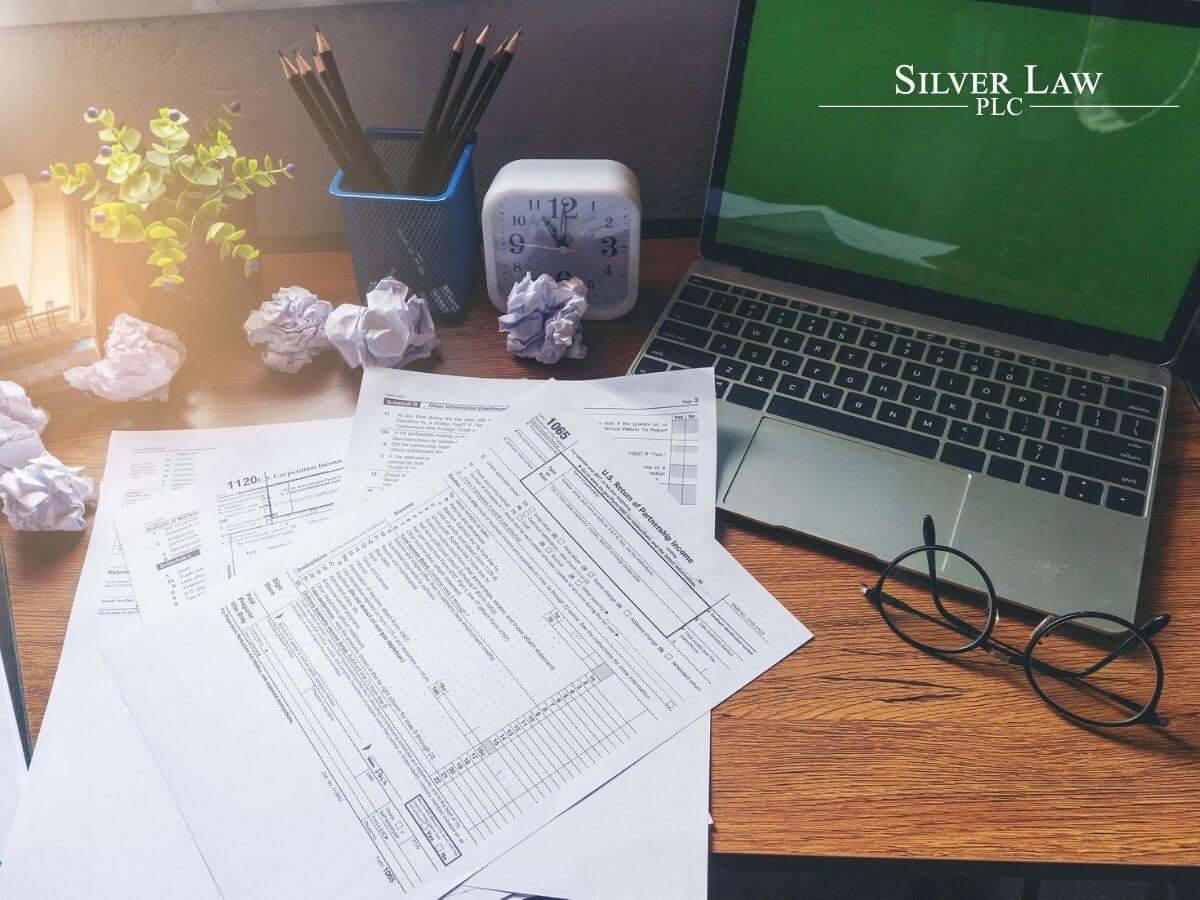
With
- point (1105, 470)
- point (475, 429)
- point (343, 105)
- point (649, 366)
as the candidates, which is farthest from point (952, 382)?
point (343, 105)

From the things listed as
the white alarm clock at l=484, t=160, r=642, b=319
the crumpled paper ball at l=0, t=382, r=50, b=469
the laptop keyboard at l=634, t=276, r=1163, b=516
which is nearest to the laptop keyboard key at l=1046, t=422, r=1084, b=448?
the laptop keyboard at l=634, t=276, r=1163, b=516

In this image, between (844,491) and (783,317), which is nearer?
(844,491)

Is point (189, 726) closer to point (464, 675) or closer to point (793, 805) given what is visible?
point (464, 675)

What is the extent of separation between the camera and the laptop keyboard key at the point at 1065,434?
0.65m

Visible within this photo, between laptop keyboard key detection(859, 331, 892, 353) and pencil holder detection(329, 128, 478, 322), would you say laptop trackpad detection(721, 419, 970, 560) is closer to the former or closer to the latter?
laptop keyboard key detection(859, 331, 892, 353)

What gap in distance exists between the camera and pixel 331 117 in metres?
0.68

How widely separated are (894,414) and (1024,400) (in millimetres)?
103

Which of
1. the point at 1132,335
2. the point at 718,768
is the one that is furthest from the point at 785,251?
the point at 718,768

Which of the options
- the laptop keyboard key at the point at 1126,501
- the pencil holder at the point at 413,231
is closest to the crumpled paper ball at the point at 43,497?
the pencil holder at the point at 413,231

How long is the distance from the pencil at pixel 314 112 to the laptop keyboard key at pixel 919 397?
1.59ft

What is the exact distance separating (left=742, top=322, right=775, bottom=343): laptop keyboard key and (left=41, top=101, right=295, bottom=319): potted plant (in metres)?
0.40

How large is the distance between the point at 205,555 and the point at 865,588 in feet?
1.53

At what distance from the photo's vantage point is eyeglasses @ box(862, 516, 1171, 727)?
533 millimetres

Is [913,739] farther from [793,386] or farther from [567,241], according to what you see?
[567,241]
